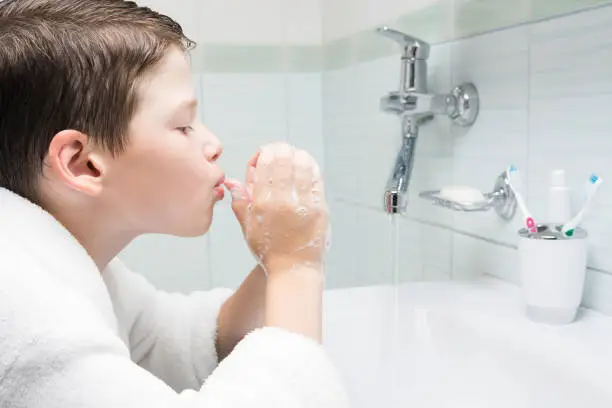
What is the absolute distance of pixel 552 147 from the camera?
2.90 feet

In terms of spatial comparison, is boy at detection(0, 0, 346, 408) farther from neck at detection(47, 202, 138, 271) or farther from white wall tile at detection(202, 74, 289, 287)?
white wall tile at detection(202, 74, 289, 287)

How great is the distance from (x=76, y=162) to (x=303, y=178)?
21 cm

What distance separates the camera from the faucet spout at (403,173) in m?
1.03

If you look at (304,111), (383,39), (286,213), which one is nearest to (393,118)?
(383,39)

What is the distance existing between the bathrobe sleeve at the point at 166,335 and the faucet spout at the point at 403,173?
321mm

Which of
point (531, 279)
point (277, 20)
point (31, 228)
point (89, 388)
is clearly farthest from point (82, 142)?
point (277, 20)

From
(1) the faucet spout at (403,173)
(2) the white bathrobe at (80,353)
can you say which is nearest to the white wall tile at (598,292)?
(1) the faucet spout at (403,173)

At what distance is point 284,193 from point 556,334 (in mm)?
359

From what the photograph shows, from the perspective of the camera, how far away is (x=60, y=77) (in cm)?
61

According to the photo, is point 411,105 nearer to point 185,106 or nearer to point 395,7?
point 395,7

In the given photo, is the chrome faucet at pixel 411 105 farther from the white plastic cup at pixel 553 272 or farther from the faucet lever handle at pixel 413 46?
the white plastic cup at pixel 553 272

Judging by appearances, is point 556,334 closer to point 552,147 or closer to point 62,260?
point 552,147

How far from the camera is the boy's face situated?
0.65 metres

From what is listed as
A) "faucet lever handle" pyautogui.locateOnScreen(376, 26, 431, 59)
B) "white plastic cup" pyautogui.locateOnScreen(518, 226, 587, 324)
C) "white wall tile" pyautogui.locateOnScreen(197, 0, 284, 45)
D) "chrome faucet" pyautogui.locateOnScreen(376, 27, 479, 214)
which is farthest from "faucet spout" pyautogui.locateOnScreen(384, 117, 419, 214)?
"white wall tile" pyautogui.locateOnScreen(197, 0, 284, 45)
